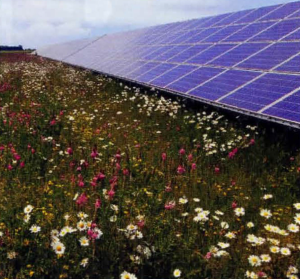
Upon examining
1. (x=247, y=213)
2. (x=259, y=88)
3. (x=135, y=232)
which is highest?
(x=259, y=88)

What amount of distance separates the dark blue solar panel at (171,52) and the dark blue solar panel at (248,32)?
2.33 metres

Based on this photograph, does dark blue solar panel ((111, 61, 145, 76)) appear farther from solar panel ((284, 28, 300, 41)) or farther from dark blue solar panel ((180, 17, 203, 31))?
solar panel ((284, 28, 300, 41))

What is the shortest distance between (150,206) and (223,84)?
556 centimetres

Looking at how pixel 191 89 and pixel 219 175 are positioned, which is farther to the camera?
pixel 191 89

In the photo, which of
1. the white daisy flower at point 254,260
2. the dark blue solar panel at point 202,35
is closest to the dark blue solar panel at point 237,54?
the dark blue solar panel at point 202,35

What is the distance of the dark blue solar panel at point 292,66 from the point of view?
7.89 m

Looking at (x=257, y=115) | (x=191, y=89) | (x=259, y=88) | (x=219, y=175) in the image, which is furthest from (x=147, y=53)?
(x=219, y=175)

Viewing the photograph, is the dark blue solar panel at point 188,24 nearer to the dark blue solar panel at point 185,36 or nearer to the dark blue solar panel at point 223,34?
the dark blue solar panel at point 185,36

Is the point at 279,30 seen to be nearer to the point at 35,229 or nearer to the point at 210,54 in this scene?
the point at 210,54

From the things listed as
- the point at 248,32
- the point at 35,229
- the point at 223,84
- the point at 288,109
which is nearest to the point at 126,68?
the point at 248,32

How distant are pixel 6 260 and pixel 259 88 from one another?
6.37m

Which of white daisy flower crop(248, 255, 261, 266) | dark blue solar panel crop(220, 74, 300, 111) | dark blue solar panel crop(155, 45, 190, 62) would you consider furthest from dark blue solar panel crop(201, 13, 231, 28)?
white daisy flower crop(248, 255, 261, 266)

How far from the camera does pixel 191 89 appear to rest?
31.8 ft

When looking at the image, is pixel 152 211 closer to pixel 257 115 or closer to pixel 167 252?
pixel 167 252
